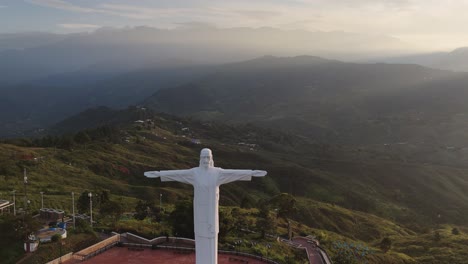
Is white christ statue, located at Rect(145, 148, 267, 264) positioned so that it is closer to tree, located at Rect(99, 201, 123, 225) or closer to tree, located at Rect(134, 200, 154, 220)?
tree, located at Rect(99, 201, 123, 225)

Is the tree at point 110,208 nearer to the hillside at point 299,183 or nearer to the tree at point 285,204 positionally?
the hillside at point 299,183

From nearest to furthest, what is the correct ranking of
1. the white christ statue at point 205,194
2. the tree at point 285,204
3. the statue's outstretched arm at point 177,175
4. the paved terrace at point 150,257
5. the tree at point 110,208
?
the white christ statue at point 205,194
the statue's outstretched arm at point 177,175
the paved terrace at point 150,257
the tree at point 110,208
the tree at point 285,204

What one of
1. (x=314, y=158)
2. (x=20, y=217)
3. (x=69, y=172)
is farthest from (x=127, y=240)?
(x=314, y=158)

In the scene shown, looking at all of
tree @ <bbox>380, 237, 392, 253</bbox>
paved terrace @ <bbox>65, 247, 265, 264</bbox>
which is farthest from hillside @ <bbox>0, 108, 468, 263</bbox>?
paved terrace @ <bbox>65, 247, 265, 264</bbox>

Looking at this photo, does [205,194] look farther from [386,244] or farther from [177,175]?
[386,244]

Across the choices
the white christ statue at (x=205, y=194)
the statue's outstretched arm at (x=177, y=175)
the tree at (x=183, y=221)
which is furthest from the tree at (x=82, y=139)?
the white christ statue at (x=205, y=194)

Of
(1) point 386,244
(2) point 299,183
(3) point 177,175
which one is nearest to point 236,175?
(3) point 177,175

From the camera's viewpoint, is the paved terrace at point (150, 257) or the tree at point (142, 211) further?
the tree at point (142, 211)
